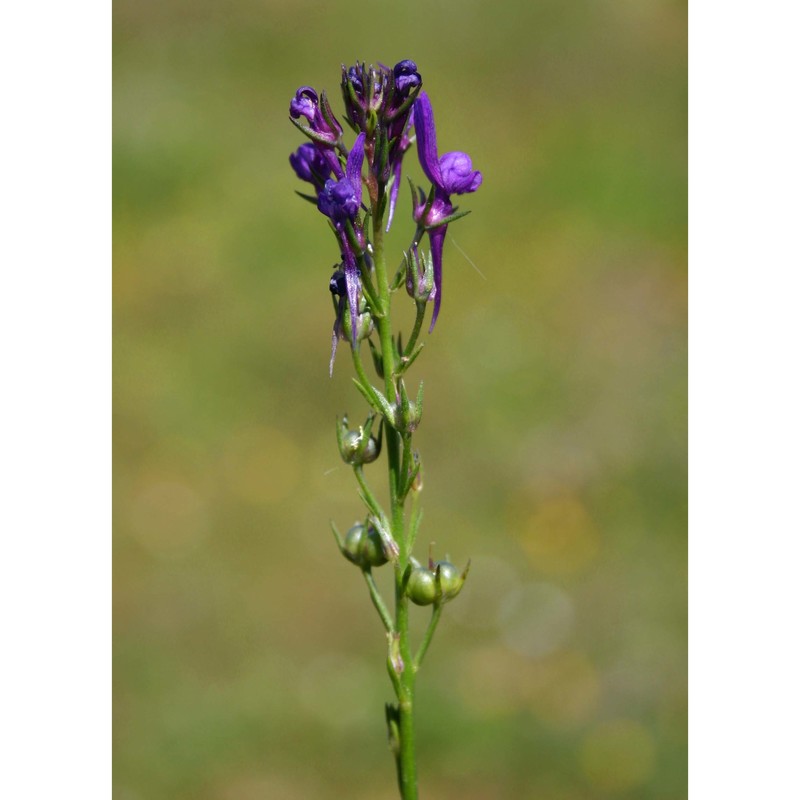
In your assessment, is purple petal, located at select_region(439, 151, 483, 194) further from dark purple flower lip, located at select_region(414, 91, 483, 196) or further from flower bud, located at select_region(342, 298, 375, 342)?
flower bud, located at select_region(342, 298, 375, 342)

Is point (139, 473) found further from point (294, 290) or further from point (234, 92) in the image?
point (234, 92)

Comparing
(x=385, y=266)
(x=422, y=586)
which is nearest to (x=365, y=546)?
(x=422, y=586)

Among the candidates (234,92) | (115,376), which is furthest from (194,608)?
(234,92)

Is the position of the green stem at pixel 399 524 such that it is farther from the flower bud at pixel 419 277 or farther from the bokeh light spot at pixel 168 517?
the bokeh light spot at pixel 168 517

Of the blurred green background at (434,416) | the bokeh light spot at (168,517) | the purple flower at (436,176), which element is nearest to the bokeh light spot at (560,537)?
the blurred green background at (434,416)

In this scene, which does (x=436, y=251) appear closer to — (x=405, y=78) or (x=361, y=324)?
(x=361, y=324)
